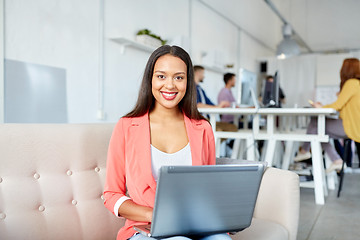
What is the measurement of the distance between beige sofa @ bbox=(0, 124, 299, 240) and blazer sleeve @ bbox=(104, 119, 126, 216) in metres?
0.22

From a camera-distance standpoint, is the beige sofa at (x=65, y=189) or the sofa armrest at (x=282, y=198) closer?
the beige sofa at (x=65, y=189)

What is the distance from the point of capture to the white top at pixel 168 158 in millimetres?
1164

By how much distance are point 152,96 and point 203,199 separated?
0.47 metres

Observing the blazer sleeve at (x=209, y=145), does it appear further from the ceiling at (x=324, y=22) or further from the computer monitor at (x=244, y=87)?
the ceiling at (x=324, y=22)

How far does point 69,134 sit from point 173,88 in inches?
17.7

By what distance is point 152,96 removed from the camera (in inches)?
49.4

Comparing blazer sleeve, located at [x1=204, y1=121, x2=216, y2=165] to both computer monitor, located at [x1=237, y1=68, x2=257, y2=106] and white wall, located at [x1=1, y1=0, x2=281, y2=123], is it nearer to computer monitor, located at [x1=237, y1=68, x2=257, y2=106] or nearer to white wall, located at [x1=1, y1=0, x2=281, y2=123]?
white wall, located at [x1=1, y1=0, x2=281, y2=123]

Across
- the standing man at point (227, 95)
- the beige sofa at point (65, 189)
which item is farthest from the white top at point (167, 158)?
the standing man at point (227, 95)

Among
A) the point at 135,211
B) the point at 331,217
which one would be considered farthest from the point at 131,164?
the point at 331,217

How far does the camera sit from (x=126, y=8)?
4375mm

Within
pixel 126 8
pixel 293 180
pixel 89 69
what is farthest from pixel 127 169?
pixel 126 8

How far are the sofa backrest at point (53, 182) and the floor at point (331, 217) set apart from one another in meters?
1.45

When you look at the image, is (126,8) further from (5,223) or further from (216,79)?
(5,223)

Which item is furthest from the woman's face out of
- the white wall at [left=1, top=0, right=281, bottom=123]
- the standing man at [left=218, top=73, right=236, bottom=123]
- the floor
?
the standing man at [left=218, top=73, right=236, bottom=123]
